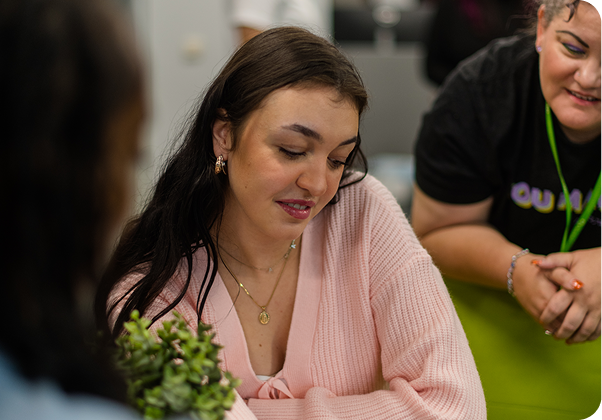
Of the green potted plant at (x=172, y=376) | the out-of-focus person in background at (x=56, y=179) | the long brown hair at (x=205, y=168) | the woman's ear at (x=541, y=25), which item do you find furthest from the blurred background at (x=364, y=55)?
the out-of-focus person in background at (x=56, y=179)

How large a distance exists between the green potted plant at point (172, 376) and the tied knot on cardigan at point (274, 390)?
533mm

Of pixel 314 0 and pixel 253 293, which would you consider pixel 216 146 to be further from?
pixel 314 0

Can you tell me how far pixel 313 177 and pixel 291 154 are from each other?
0.06m

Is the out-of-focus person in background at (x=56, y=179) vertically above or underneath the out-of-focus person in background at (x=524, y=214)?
above

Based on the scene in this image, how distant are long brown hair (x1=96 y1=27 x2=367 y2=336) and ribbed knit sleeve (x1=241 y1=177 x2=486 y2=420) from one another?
168mm

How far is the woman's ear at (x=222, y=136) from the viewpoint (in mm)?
1210

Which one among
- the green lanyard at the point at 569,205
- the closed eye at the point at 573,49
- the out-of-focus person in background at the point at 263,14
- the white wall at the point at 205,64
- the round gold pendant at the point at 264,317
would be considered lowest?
the white wall at the point at 205,64

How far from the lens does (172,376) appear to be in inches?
27.2

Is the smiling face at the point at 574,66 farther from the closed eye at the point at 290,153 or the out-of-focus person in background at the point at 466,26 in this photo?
the out-of-focus person in background at the point at 466,26

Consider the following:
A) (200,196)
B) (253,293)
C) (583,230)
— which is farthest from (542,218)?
(200,196)

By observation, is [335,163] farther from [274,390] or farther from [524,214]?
[524,214]

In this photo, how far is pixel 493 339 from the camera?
156 cm

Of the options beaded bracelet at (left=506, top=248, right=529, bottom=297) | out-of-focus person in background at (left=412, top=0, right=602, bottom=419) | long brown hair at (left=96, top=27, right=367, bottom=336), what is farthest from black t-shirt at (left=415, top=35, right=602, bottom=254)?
long brown hair at (left=96, top=27, right=367, bottom=336)

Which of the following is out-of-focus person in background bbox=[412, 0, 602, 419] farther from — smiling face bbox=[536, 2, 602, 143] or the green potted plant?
the green potted plant
